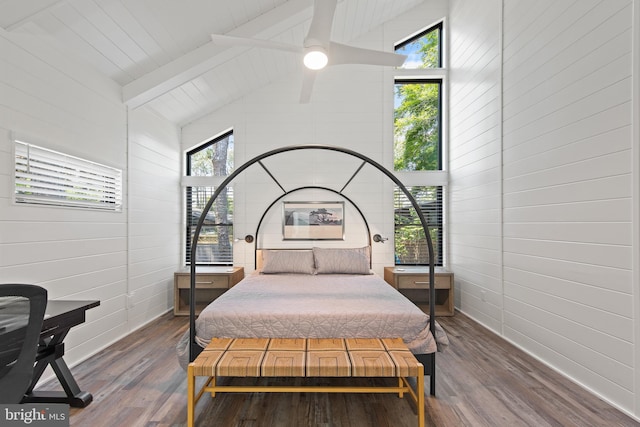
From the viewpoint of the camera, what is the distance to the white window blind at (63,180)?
240 cm

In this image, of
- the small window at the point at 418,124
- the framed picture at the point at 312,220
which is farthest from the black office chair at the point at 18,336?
the small window at the point at 418,124

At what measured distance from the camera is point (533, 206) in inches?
121

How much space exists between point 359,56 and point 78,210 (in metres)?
2.57

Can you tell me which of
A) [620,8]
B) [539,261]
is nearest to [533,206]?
[539,261]

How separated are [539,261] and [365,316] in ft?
5.55

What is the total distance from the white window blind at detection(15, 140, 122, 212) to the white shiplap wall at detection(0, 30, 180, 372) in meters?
0.06

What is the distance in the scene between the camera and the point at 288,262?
410 centimetres

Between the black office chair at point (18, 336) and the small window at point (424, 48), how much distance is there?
506 centimetres

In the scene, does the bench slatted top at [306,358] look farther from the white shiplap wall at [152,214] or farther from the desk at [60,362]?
the white shiplap wall at [152,214]

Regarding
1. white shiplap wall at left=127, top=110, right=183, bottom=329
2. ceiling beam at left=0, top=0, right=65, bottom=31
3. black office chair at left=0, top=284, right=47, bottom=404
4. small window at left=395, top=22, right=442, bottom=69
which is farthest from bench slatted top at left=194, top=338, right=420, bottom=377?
small window at left=395, top=22, right=442, bottom=69

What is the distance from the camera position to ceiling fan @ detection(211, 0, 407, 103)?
2.27 meters

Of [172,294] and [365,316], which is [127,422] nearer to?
[365,316]

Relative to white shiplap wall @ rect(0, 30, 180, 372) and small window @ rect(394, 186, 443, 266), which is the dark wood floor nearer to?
white shiplap wall @ rect(0, 30, 180, 372)

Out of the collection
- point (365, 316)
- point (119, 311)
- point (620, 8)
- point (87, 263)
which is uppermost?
point (620, 8)
